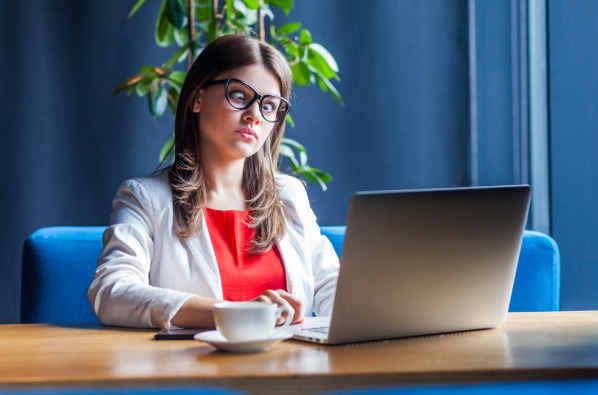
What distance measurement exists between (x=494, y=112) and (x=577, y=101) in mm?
665

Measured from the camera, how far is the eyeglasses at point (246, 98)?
158 cm

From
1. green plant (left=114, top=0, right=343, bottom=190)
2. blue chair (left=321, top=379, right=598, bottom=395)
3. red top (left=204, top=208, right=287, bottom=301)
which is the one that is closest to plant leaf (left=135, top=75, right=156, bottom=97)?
green plant (left=114, top=0, right=343, bottom=190)

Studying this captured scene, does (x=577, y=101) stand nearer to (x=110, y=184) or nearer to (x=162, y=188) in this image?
(x=162, y=188)

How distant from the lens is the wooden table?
28.7 inches

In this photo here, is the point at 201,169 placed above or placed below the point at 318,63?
below

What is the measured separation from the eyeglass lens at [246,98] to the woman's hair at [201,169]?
0.26 feet

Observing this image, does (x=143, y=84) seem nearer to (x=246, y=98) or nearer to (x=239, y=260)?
(x=246, y=98)

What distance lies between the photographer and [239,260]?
163 cm

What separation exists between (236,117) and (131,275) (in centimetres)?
49

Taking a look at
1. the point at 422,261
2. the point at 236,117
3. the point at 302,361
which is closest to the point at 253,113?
the point at 236,117

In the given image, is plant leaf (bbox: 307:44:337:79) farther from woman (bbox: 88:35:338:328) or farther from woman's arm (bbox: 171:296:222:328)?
woman's arm (bbox: 171:296:222:328)

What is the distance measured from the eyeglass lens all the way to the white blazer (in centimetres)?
28

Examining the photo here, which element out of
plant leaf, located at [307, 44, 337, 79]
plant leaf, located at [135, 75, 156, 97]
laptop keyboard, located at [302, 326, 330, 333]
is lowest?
laptop keyboard, located at [302, 326, 330, 333]

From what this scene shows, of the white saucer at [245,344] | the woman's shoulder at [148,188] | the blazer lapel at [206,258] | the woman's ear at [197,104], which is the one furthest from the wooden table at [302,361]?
the woman's ear at [197,104]
